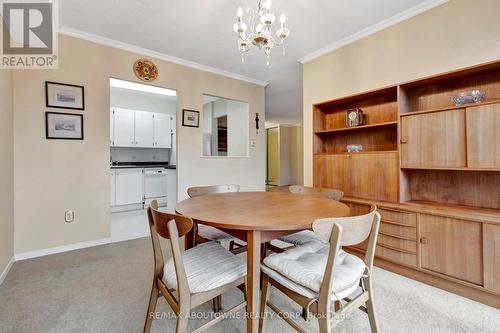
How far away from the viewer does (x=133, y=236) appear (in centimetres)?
316

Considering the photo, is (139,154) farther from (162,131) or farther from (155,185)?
(155,185)

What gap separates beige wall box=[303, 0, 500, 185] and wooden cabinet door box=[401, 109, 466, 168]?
54 cm

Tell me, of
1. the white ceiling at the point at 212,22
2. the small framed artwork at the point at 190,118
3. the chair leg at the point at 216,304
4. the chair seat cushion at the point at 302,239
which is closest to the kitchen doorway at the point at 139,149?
the small framed artwork at the point at 190,118

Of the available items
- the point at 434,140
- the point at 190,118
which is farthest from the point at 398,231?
the point at 190,118

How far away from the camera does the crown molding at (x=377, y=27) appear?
7.06 ft

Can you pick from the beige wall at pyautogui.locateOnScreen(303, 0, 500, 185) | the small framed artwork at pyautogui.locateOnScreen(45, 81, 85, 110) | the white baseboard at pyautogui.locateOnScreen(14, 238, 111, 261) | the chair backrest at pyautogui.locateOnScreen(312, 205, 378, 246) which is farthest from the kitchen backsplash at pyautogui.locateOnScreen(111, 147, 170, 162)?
the chair backrest at pyautogui.locateOnScreen(312, 205, 378, 246)

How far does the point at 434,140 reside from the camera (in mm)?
1942

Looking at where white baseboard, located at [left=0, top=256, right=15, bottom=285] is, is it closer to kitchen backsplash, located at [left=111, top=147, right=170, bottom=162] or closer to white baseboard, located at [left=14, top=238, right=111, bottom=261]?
white baseboard, located at [left=14, top=238, right=111, bottom=261]

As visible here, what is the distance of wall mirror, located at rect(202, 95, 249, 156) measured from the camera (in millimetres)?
4473

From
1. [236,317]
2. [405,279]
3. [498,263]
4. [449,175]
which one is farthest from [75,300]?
[449,175]

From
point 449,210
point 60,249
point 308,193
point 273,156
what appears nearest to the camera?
point 449,210

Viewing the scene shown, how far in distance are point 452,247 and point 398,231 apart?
1.20ft

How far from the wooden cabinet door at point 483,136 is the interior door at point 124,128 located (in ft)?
17.5

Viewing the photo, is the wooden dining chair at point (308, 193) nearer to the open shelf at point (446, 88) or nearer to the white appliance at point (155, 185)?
the open shelf at point (446, 88)
